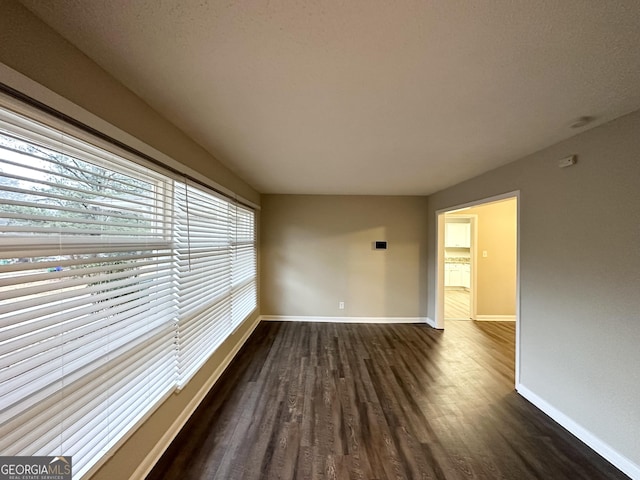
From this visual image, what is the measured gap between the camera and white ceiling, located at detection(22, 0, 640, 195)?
0.92m

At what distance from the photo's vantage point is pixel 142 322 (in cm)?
156

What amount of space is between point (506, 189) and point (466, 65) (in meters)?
2.05

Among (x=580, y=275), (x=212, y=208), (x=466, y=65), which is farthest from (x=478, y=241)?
(x=212, y=208)

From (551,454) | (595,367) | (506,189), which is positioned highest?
(506,189)

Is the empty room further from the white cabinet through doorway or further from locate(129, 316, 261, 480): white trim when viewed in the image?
the white cabinet through doorway

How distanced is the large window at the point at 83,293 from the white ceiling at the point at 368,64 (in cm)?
48

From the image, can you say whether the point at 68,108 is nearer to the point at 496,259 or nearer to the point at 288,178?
the point at 288,178

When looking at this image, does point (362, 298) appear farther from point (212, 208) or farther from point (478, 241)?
point (212, 208)

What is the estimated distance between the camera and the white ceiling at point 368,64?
0.92m

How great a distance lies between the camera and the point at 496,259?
4.80 meters

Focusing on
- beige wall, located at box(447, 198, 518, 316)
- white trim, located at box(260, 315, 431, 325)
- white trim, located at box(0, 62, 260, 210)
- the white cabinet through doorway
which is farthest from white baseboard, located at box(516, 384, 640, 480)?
the white cabinet through doorway

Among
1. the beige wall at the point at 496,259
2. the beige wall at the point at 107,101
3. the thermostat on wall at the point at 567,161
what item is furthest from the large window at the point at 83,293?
the beige wall at the point at 496,259

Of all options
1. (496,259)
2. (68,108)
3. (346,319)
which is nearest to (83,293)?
(68,108)

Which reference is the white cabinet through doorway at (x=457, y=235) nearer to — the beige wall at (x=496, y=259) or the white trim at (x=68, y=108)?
the beige wall at (x=496, y=259)
